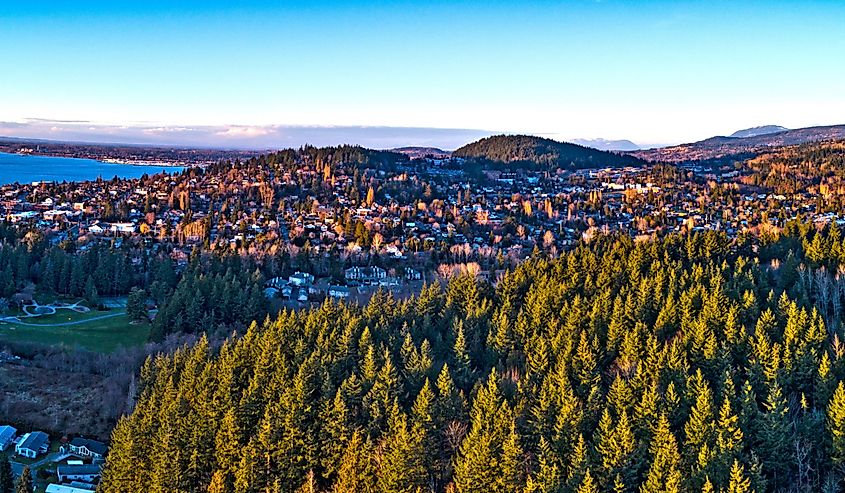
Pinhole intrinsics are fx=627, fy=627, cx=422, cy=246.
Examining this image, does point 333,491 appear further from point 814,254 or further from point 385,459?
point 814,254

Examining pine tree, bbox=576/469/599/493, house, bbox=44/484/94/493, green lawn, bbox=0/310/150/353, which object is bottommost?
house, bbox=44/484/94/493

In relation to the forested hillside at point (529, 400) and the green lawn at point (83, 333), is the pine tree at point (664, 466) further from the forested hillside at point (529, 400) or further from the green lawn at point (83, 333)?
the green lawn at point (83, 333)

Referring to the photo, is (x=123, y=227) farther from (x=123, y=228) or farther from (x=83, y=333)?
(x=83, y=333)

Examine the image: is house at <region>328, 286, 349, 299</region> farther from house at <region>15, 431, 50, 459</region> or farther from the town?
house at <region>15, 431, 50, 459</region>

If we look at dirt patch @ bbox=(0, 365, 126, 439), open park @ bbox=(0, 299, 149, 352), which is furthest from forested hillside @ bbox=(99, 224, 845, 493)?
open park @ bbox=(0, 299, 149, 352)

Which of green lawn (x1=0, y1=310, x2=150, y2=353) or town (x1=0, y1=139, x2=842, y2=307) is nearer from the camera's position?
green lawn (x1=0, y1=310, x2=150, y2=353)

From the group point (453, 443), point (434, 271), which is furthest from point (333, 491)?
point (434, 271)
